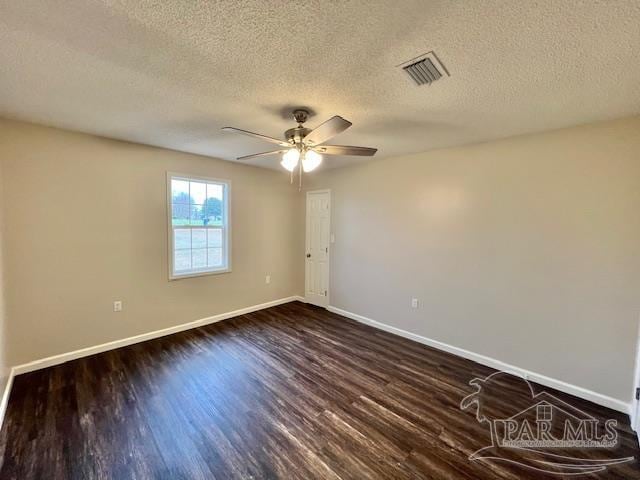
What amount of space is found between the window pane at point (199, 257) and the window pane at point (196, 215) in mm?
395

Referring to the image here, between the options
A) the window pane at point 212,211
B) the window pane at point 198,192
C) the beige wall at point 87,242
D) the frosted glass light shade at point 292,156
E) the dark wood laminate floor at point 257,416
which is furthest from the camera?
the window pane at point 212,211

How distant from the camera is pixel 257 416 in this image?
6.88 feet

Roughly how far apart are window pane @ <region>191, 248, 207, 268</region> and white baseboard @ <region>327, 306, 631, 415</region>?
2.63 metres

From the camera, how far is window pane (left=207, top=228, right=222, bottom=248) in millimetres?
4039

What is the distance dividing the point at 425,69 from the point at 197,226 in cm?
343

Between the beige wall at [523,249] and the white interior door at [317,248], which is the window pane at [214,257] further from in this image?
the beige wall at [523,249]

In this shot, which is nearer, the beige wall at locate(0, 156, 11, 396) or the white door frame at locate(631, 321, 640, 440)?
the white door frame at locate(631, 321, 640, 440)

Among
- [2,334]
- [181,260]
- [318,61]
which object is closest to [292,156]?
[318,61]

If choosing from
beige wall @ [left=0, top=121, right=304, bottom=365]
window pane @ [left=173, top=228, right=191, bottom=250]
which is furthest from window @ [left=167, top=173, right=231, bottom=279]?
beige wall @ [left=0, top=121, right=304, bottom=365]

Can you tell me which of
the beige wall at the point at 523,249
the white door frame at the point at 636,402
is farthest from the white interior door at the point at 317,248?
the white door frame at the point at 636,402

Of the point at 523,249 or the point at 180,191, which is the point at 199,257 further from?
the point at 523,249

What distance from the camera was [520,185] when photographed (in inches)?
105

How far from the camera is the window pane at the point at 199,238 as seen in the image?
3.87 meters

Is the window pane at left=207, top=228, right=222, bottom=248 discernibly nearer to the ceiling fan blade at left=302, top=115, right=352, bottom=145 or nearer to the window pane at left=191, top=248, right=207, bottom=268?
the window pane at left=191, top=248, right=207, bottom=268
